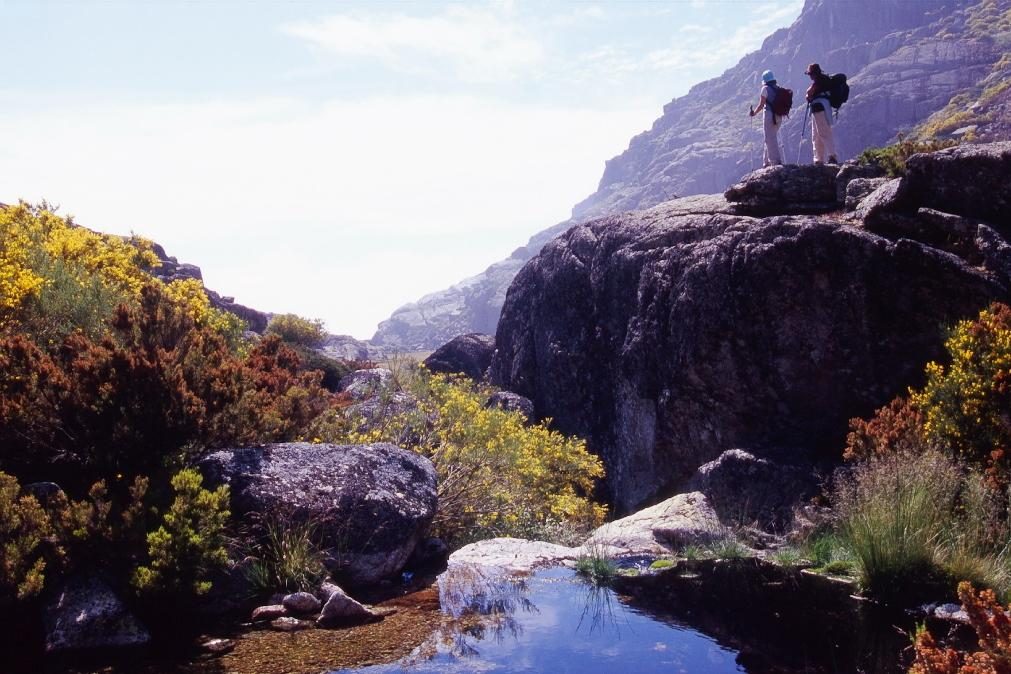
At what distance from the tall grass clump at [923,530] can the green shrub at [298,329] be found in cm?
3328

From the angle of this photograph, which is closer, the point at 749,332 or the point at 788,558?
the point at 788,558

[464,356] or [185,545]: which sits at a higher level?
[185,545]

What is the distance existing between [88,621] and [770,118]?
44.9 ft

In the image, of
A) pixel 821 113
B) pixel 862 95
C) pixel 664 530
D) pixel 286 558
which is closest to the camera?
pixel 286 558

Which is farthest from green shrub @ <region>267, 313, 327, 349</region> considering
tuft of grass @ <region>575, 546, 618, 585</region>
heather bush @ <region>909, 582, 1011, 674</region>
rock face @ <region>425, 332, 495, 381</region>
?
heather bush @ <region>909, 582, 1011, 674</region>

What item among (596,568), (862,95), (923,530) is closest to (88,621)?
A: (596,568)

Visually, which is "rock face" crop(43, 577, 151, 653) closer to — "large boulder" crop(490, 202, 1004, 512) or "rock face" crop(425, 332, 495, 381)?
"large boulder" crop(490, 202, 1004, 512)

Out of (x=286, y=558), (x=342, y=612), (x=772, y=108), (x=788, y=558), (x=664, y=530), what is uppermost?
(x=772, y=108)

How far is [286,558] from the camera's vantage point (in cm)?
750

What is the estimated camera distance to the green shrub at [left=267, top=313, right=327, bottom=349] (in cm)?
3838

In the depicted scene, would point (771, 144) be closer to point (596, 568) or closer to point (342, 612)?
point (596, 568)

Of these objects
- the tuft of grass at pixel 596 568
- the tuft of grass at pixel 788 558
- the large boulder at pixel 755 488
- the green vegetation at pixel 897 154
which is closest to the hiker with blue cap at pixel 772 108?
the green vegetation at pixel 897 154

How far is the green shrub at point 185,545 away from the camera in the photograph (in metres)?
6.29

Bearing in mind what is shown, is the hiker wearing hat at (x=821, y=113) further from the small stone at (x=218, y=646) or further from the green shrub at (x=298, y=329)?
the green shrub at (x=298, y=329)
